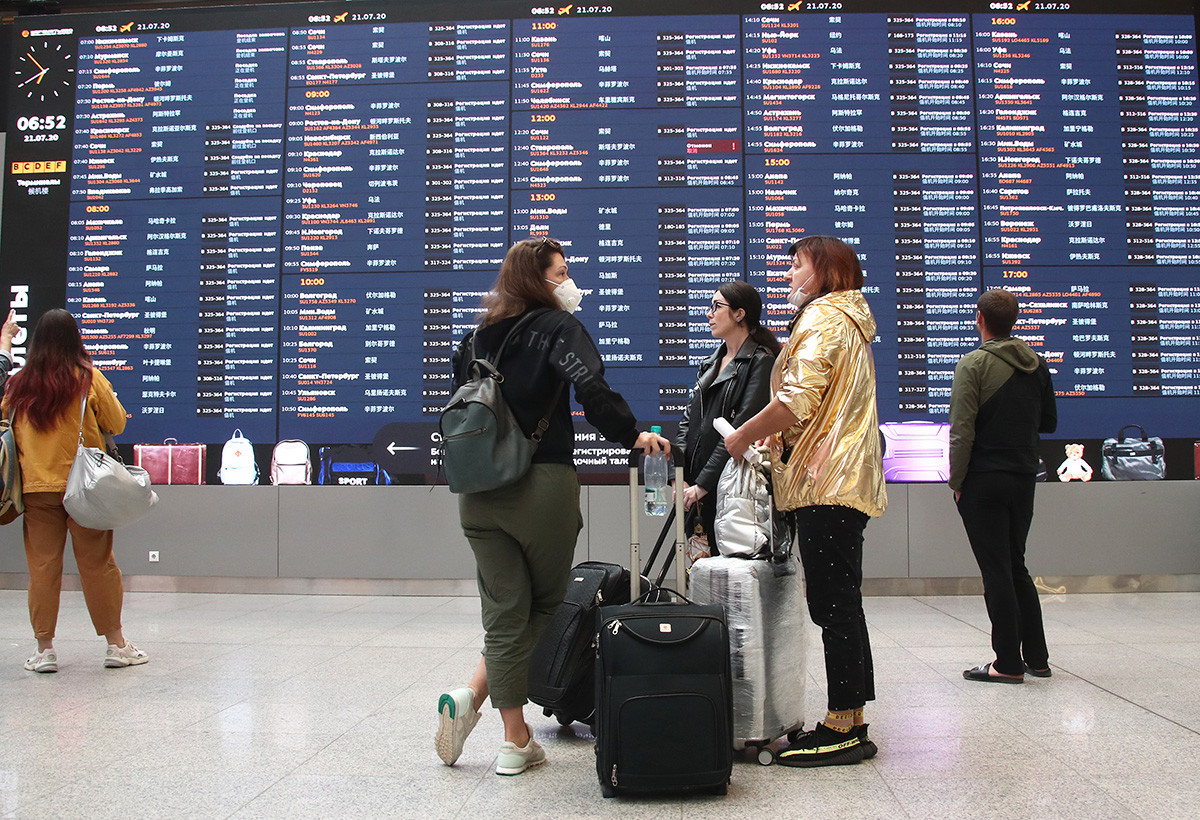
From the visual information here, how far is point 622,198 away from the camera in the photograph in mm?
5879

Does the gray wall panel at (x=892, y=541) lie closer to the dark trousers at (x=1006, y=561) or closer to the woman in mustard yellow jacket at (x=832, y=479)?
the dark trousers at (x=1006, y=561)

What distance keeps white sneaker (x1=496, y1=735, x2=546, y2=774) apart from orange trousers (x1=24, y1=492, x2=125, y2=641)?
2.20 meters

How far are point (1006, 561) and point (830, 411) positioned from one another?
1.44 m

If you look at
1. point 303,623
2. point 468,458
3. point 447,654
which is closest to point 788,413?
point 468,458

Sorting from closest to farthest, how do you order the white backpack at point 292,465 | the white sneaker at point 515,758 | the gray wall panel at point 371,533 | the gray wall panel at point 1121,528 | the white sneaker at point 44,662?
the white sneaker at point 515,758, the white sneaker at point 44,662, the gray wall panel at point 1121,528, the gray wall panel at point 371,533, the white backpack at point 292,465

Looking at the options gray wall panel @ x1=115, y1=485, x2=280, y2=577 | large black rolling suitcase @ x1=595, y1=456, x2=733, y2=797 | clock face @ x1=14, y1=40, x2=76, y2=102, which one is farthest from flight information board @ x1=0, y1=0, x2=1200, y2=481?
large black rolling suitcase @ x1=595, y1=456, x2=733, y2=797

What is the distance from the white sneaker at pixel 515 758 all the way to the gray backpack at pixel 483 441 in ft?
2.41

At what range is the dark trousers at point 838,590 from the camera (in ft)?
7.70

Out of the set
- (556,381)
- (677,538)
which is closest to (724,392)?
(677,538)

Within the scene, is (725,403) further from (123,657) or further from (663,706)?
(123,657)

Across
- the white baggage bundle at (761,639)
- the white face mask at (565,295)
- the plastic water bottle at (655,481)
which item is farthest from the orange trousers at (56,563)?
the white baggage bundle at (761,639)

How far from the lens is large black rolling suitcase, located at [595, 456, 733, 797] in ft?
6.68

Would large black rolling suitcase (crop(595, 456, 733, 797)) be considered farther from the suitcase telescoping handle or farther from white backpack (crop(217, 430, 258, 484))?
white backpack (crop(217, 430, 258, 484))

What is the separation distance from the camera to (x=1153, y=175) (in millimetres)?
5832
